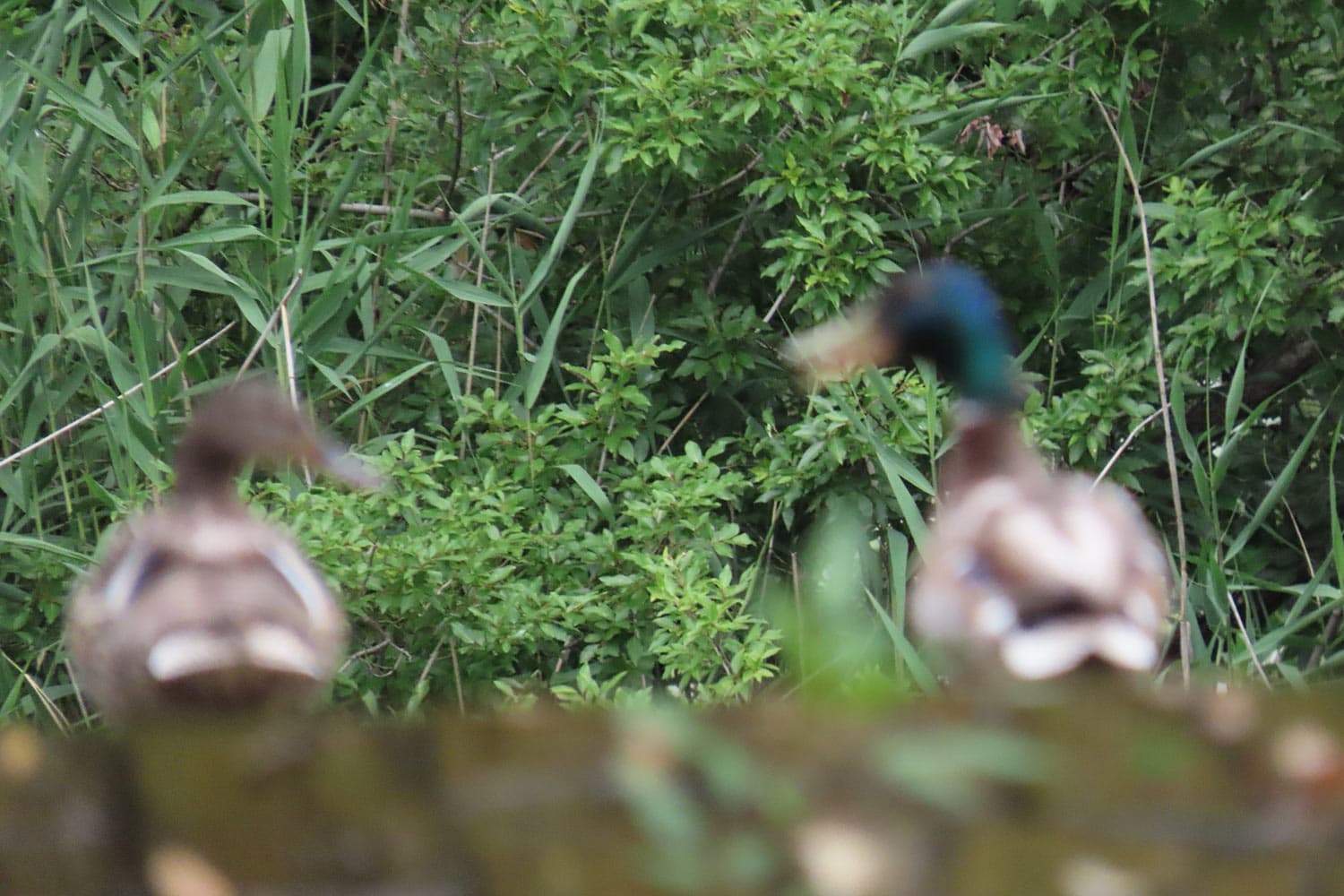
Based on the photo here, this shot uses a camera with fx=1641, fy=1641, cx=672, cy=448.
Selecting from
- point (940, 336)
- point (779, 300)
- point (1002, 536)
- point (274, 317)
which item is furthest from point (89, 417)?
point (1002, 536)

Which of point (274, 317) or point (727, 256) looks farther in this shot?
point (727, 256)

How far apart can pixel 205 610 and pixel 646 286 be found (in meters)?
2.49

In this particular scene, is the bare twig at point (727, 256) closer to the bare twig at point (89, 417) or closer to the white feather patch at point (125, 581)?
the bare twig at point (89, 417)

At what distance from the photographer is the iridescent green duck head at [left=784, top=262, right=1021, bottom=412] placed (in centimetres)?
293

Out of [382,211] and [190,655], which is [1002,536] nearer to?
[190,655]

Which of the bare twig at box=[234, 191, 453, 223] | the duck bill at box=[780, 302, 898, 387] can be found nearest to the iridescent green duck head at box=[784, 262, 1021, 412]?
the duck bill at box=[780, 302, 898, 387]

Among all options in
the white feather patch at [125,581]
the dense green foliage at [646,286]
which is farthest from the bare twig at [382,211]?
the white feather patch at [125,581]

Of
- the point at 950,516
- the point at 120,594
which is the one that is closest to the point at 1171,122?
the point at 950,516

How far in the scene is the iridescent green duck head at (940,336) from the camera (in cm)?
293

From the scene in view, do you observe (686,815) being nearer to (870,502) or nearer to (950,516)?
(950,516)

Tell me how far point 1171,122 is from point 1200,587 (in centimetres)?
138

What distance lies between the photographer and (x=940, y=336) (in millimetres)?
2963

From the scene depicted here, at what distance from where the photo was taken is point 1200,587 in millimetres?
3846

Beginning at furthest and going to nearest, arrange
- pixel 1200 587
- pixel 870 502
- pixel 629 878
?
pixel 870 502, pixel 1200 587, pixel 629 878
